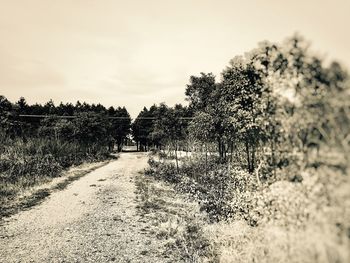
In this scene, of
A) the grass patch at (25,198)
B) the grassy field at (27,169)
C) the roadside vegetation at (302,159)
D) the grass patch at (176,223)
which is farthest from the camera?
the grassy field at (27,169)

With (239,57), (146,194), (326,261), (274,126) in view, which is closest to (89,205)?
(146,194)

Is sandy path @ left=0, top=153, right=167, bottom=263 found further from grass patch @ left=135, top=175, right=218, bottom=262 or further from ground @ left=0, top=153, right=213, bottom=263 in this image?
grass patch @ left=135, top=175, right=218, bottom=262

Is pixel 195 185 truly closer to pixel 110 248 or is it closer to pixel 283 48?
pixel 110 248

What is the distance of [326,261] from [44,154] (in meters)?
21.9

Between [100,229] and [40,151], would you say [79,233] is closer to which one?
[100,229]

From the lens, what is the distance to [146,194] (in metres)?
15.5

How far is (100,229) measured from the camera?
10.1 m

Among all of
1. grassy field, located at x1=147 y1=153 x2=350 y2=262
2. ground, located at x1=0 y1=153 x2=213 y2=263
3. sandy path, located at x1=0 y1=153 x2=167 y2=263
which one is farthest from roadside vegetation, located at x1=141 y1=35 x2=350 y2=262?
sandy path, located at x1=0 y1=153 x2=167 y2=263

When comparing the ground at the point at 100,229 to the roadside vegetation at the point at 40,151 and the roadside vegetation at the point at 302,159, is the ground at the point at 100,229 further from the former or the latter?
the roadside vegetation at the point at 40,151

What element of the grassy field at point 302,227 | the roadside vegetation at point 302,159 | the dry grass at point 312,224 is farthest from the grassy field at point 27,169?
the dry grass at point 312,224

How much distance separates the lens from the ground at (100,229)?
26.7 ft

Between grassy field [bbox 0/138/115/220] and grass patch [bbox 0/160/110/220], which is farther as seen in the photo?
grassy field [bbox 0/138/115/220]

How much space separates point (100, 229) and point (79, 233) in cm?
69

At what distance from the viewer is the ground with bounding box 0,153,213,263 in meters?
8.14
